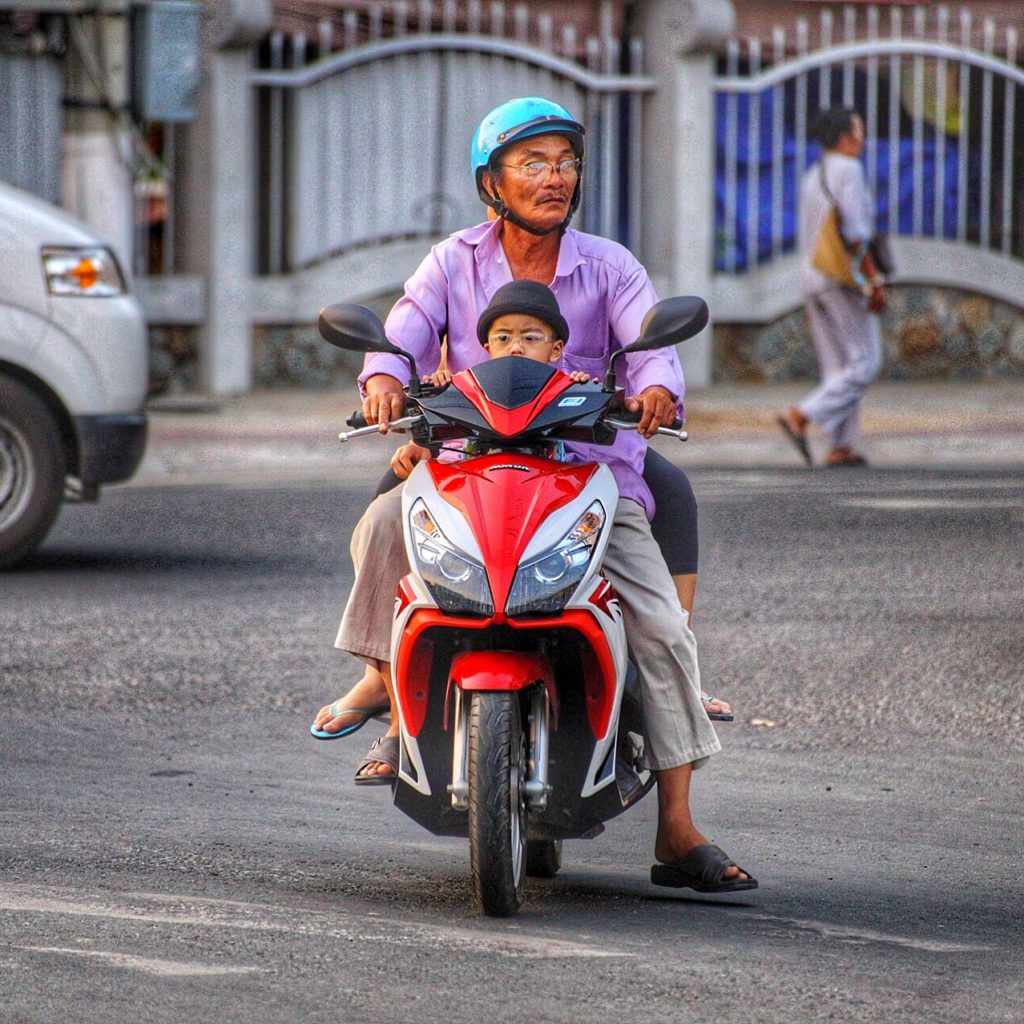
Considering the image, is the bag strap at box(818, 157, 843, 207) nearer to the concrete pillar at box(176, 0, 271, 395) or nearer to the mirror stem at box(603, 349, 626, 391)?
the concrete pillar at box(176, 0, 271, 395)

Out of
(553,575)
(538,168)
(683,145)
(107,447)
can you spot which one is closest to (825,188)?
(683,145)

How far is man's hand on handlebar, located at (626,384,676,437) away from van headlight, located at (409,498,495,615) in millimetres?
460

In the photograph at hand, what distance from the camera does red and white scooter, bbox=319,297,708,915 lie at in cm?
436

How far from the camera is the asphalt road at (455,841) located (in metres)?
4.03

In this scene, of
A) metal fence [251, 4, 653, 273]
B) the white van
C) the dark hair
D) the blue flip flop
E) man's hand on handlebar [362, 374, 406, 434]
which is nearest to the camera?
man's hand on handlebar [362, 374, 406, 434]

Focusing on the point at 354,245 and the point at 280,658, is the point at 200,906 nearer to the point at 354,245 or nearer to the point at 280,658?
the point at 280,658

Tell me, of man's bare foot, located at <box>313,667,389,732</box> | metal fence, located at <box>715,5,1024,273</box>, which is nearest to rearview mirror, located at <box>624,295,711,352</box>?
man's bare foot, located at <box>313,667,389,732</box>

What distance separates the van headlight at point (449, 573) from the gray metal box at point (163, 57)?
1170cm

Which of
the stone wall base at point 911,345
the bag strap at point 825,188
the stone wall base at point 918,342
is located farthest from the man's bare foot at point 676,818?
the stone wall base at point 918,342

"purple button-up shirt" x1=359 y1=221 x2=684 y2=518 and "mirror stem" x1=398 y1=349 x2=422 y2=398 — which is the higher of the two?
"purple button-up shirt" x1=359 y1=221 x2=684 y2=518

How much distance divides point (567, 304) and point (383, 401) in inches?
19.4

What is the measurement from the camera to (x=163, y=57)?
15648mm

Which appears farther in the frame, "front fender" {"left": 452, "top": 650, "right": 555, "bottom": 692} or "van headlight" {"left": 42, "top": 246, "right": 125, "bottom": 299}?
"van headlight" {"left": 42, "top": 246, "right": 125, "bottom": 299}

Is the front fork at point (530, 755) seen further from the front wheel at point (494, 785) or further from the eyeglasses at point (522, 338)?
the eyeglasses at point (522, 338)
